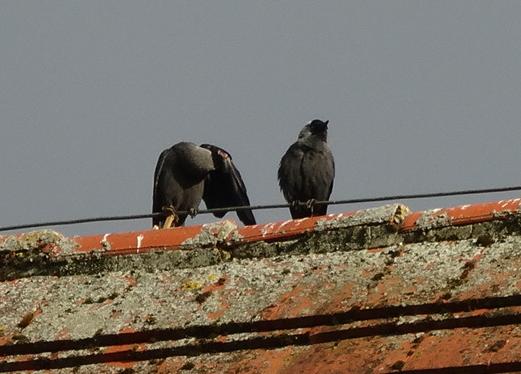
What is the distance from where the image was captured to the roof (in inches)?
149

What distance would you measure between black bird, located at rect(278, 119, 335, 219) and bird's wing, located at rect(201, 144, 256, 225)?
46 centimetres

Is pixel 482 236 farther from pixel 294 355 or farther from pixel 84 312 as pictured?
pixel 84 312

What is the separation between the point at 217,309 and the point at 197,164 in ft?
23.9

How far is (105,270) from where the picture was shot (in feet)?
15.9

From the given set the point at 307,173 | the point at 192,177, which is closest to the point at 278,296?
the point at 192,177

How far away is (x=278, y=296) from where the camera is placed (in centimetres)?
428

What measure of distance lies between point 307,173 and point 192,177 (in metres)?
1.03

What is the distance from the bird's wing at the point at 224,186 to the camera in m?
11.5

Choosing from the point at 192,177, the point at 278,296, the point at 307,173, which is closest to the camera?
the point at 278,296

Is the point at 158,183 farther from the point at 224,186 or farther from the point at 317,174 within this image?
the point at 317,174

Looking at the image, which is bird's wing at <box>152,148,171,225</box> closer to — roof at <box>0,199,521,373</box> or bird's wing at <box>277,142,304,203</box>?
bird's wing at <box>277,142,304,203</box>

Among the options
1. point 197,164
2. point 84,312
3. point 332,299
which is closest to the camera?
point 332,299

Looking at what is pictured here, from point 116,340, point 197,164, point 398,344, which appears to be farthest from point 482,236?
point 197,164

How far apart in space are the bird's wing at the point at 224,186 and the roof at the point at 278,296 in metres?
6.33
